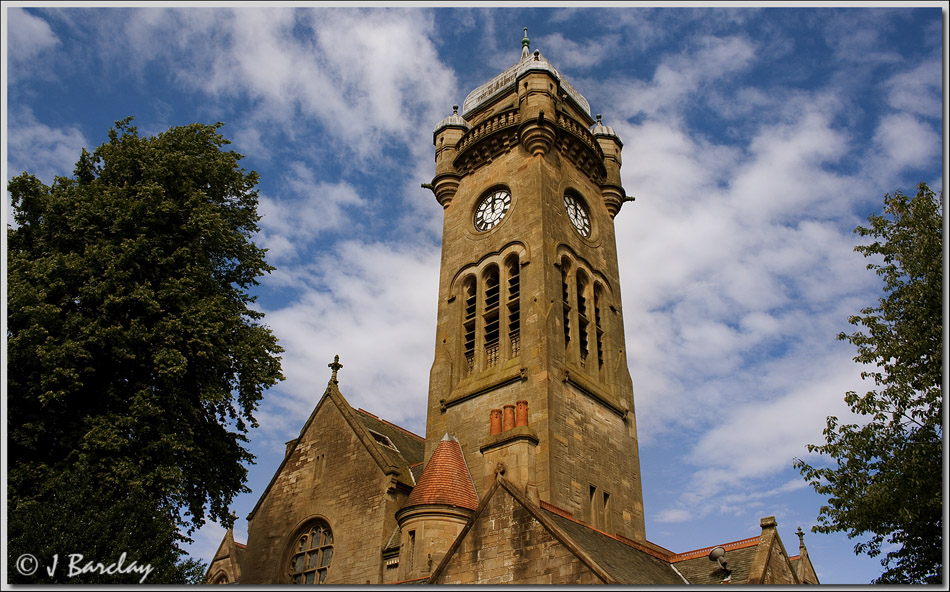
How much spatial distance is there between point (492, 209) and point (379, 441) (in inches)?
390

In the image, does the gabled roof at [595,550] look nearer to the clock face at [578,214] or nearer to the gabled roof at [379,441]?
the gabled roof at [379,441]

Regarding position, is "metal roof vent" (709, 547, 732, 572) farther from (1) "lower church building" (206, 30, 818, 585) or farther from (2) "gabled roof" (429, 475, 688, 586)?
(2) "gabled roof" (429, 475, 688, 586)

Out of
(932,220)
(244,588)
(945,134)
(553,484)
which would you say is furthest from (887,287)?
(244,588)

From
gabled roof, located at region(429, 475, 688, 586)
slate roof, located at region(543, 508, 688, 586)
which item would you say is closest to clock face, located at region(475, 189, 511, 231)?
gabled roof, located at region(429, 475, 688, 586)

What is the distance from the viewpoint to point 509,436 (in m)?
21.8

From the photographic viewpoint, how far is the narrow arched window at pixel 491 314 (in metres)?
26.0

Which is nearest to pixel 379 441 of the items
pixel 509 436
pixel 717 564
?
pixel 509 436

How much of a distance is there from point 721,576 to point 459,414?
962 centimetres

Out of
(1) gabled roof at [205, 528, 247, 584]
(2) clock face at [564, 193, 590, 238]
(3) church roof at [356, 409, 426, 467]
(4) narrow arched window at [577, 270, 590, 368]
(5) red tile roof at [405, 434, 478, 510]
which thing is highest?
(2) clock face at [564, 193, 590, 238]

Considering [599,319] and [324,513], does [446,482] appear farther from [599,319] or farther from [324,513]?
[599,319]

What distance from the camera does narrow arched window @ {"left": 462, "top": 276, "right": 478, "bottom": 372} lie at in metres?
26.5

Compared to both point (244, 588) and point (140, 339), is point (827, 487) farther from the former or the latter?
point (140, 339)

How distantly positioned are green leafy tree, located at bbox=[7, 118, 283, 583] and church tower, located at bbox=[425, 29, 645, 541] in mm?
7292

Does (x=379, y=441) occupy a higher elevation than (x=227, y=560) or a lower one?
higher
